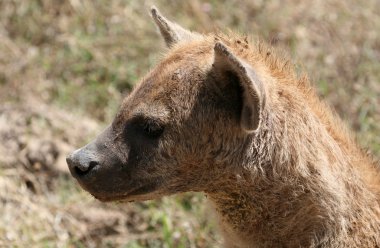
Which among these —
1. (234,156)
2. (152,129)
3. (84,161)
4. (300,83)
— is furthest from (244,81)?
(84,161)

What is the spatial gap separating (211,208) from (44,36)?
14.4 feet

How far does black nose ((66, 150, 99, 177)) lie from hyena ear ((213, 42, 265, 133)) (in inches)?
31.9

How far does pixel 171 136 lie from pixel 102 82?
153 inches

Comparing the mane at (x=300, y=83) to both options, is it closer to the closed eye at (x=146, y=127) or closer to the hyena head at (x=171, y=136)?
the hyena head at (x=171, y=136)

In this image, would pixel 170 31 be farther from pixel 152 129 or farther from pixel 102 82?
pixel 102 82

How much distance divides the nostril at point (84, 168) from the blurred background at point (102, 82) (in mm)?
1828

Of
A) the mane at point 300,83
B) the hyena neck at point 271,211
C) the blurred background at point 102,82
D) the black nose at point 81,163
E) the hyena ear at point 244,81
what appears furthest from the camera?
the blurred background at point 102,82

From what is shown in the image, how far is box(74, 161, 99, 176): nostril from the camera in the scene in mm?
4582

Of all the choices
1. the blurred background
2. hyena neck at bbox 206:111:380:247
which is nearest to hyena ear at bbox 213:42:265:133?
hyena neck at bbox 206:111:380:247

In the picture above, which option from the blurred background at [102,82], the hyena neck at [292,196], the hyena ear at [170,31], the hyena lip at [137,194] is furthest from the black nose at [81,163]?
the blurred background at [102,82]

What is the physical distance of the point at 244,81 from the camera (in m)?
4.31

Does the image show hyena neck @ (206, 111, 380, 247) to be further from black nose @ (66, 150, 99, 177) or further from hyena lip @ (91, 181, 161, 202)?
black nose @ (66, 150, 99, 177)

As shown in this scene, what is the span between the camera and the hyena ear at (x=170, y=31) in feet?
16.8

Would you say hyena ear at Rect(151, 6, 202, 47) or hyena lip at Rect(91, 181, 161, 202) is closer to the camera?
hyena lip at Rect(91, 181, 161, 202)
